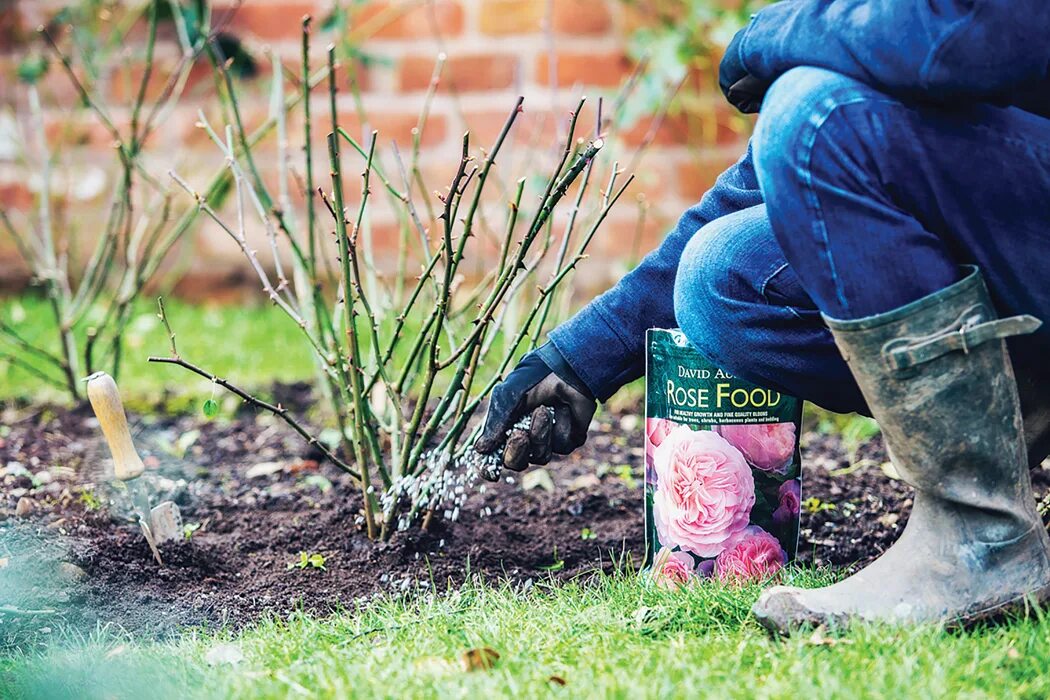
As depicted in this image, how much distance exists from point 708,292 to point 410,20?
7.97ft

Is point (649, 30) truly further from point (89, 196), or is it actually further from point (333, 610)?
point (333, 610)

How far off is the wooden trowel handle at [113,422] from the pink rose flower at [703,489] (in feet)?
2.65

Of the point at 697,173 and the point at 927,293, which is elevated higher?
the point at 697,173

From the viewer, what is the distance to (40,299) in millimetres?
4094

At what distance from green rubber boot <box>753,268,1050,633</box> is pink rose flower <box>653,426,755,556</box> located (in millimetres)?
266

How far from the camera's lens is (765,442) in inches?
68.5

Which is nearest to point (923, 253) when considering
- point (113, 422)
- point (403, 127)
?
point (113, 422)

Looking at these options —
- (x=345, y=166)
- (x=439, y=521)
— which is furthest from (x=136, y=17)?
(x=439, y=521)

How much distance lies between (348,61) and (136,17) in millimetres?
1073

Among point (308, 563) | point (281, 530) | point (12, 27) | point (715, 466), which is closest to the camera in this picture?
point (715, 466)

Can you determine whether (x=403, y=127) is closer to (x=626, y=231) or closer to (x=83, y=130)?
(x=626, y=231)

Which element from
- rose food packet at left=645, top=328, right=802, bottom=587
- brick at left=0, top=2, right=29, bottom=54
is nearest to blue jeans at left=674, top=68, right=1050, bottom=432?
rose food packet at left=645, top=328, right=802, bottom=587

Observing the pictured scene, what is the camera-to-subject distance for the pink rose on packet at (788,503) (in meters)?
1.76

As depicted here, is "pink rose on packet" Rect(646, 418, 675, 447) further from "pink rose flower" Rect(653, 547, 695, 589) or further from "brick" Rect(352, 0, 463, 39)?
"brick" Rect(352, 0, 463, 39)
